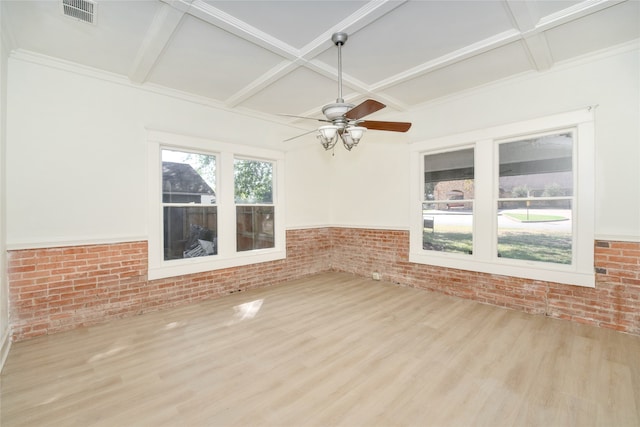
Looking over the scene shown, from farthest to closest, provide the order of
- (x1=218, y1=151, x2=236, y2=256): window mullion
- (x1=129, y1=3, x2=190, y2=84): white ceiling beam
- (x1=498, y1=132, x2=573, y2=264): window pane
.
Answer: (x1=218, y1=151, x2=236, y2=256): window mullion → (x1=498, y1=132, x2=573, y2=264): window pane → (x1=129, y1=3, x2=190, y2=84): white ceiling beam

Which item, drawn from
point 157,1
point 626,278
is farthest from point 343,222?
point 157,1

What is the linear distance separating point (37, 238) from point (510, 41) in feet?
18.0

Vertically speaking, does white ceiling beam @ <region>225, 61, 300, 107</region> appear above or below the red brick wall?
above

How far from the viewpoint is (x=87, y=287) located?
3316 mm

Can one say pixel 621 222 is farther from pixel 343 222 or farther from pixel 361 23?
pixel 343 222

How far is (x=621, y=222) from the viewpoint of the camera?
310 cm

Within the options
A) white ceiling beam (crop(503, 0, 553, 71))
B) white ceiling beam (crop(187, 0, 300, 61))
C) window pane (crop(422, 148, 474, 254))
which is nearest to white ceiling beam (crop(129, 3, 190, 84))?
white ceiling beam (crop(187, 0, 300, 61))

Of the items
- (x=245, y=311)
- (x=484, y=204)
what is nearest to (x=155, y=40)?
(x=245, y=311)

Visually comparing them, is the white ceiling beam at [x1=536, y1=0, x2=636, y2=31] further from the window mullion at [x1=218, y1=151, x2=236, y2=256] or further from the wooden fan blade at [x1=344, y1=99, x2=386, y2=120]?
the window mullion at [x1=218, y1=151, x2=236, y2=256]

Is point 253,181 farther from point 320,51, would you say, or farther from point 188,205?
point 320,51

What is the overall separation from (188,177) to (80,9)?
7.14 ft

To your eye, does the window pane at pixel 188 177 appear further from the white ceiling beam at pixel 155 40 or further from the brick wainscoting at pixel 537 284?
the brick wainscoting at pixel 537 284

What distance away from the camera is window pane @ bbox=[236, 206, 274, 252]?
4.77m

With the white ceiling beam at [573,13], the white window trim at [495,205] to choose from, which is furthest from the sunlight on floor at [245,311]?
the white ceiling beam at [573,13]
